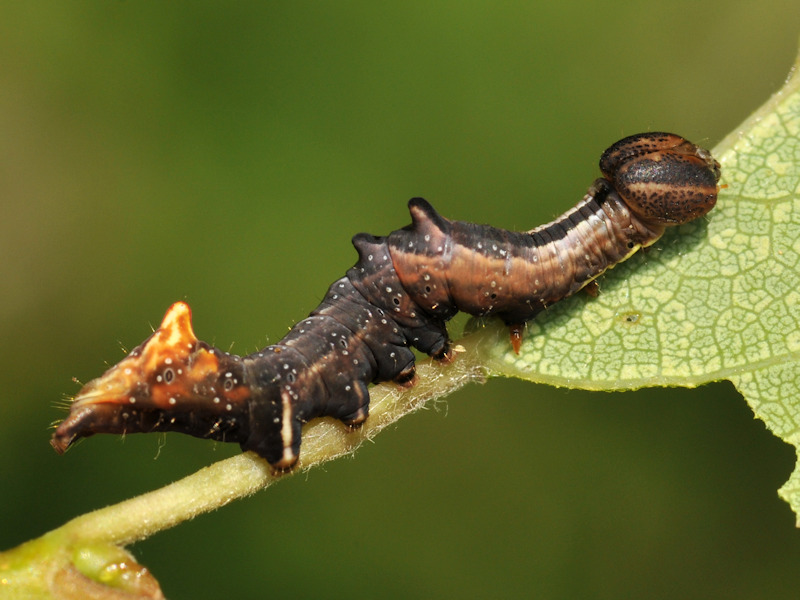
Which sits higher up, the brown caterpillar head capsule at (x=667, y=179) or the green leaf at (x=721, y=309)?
the brown caterpillar head capsule at (x=667, y=179)

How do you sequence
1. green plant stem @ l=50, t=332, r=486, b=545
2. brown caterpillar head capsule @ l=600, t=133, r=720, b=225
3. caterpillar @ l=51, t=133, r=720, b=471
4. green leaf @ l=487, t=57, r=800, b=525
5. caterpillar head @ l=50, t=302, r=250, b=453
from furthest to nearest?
brown caterpillar head capsule @ l=600, t=133, r=720, b=225
green leaf @ l=487, t=57, r=800, b=525
caterpillar @ l=51, t=133, r=720, b=471
caterpillar head @ l=50, t=302, r=250, b=453
green plant stem @ l=50, t=332, r=486, b=545

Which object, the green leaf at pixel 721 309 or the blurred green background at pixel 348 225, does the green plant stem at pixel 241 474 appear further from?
the blurred green background at pixel 348 225

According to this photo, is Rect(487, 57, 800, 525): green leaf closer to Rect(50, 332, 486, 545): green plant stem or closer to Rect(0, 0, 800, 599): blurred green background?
Rect(50, 332, 486, 545): green plant stem

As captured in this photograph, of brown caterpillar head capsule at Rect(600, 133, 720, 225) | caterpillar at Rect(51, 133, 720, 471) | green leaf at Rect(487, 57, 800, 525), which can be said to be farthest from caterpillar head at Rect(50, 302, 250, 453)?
brown caterpillar head capsule at Rect(600, 133, 720, 225)

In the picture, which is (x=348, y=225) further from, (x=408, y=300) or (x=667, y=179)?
(x=667, y=179)

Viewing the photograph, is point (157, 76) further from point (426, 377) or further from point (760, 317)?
point (760, 317)

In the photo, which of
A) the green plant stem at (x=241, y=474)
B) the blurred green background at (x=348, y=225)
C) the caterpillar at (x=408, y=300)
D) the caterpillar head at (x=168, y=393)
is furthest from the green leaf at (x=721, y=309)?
the blurred green background at (x=348, y=225)

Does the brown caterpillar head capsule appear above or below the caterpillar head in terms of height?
above
